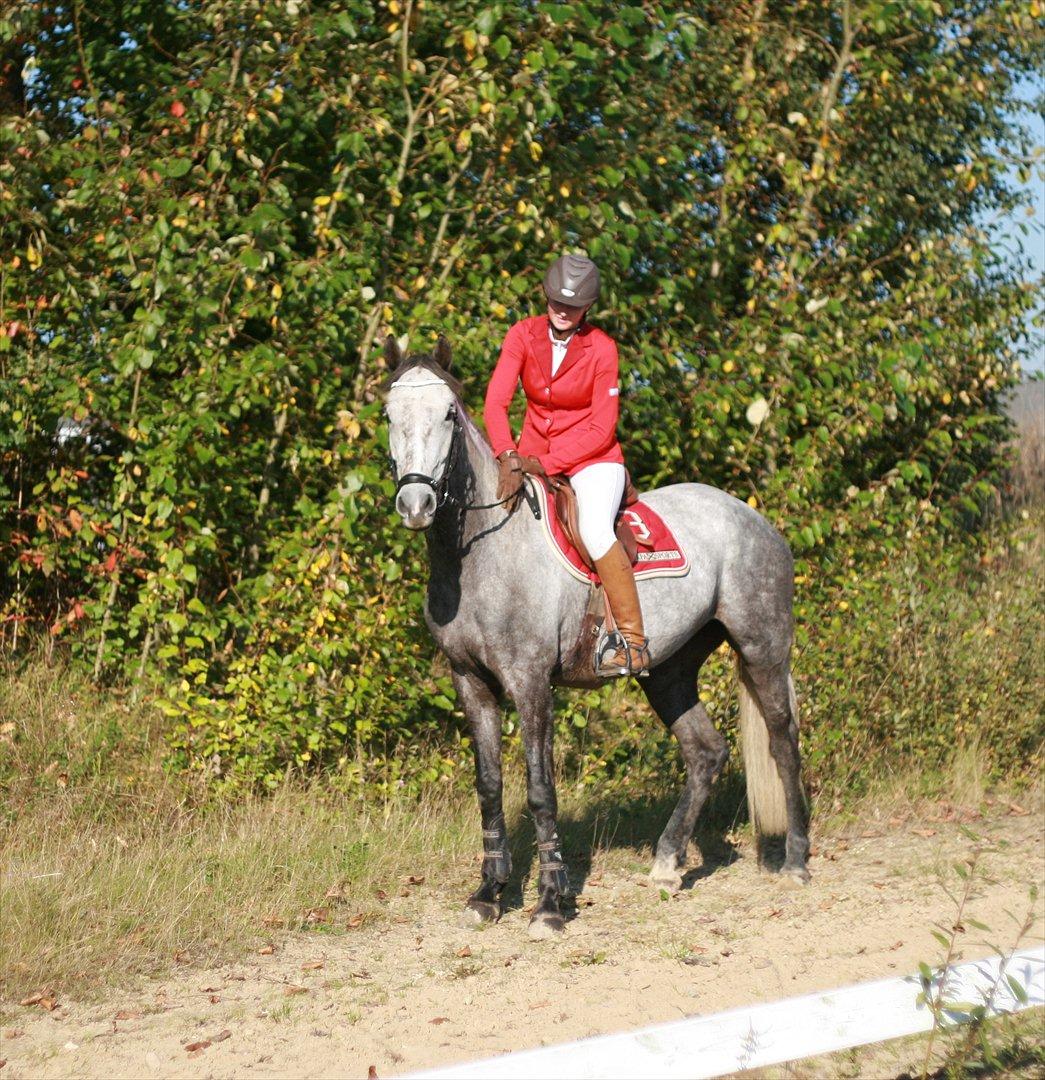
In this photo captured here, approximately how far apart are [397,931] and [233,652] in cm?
288

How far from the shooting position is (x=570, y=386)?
6.18m

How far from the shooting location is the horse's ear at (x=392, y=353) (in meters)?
5.74

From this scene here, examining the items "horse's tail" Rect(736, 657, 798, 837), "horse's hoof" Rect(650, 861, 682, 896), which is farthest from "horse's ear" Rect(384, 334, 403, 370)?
"horse's hoof" Rect(650, 861, 682, 896)

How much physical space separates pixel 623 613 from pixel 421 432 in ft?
4.76

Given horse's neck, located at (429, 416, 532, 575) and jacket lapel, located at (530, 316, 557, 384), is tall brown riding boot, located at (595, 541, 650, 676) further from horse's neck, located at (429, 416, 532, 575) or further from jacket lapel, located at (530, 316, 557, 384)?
jacket lapel, located at (530, 316, 557, 384)

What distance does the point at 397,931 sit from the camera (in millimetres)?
5969

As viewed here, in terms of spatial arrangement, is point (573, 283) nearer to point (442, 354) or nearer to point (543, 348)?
point (543, 348)

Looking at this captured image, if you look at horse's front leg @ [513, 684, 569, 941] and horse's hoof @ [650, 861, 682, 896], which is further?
horse's hoof @ [650, 861, 682, 896]

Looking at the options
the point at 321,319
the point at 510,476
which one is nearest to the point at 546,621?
the point at 510,476

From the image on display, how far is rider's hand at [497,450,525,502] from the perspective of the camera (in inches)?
235

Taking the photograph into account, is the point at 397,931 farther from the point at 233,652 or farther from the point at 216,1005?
the point at 233,652

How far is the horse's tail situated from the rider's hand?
2084 millimetres

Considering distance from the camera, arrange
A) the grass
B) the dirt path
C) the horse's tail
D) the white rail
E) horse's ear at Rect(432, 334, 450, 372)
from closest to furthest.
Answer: the white rail < the dirt path < the grass < horse's ear at Rect(432, 334, 450, 372) < the horse's tail

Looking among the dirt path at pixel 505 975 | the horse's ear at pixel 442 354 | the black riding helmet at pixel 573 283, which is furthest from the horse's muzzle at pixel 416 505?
the dirt path at pixel 505 975
